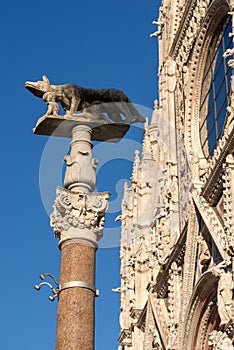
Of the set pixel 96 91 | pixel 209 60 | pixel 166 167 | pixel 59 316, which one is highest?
pixel 209 60

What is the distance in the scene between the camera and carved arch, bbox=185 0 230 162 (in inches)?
719

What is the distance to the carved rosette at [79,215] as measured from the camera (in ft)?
31.3

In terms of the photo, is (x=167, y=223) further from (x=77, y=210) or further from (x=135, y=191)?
(x=77, y=210)

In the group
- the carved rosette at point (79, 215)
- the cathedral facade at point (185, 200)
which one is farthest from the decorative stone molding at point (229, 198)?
the carved rosette at point (79, 215)

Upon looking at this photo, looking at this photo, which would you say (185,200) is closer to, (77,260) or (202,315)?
(202,315)

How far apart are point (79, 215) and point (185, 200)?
342 inches

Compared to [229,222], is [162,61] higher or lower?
higher

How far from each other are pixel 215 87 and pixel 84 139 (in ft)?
29.1

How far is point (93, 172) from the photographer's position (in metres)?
9.77

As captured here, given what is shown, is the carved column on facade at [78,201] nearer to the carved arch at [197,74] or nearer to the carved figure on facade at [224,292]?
the carved figure on facade at [224,292]

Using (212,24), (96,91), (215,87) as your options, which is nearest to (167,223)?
(215,87)

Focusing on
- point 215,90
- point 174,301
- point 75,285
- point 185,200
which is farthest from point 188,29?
point 75,285

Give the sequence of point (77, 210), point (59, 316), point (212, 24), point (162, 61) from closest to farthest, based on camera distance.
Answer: point (59, 316) → point (77, 210) → point (212, 24) → point (162, 61)

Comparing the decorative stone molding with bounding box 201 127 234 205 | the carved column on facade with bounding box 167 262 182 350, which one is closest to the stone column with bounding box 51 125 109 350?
the decorative stone molding with bounding box 201 127 234 205
